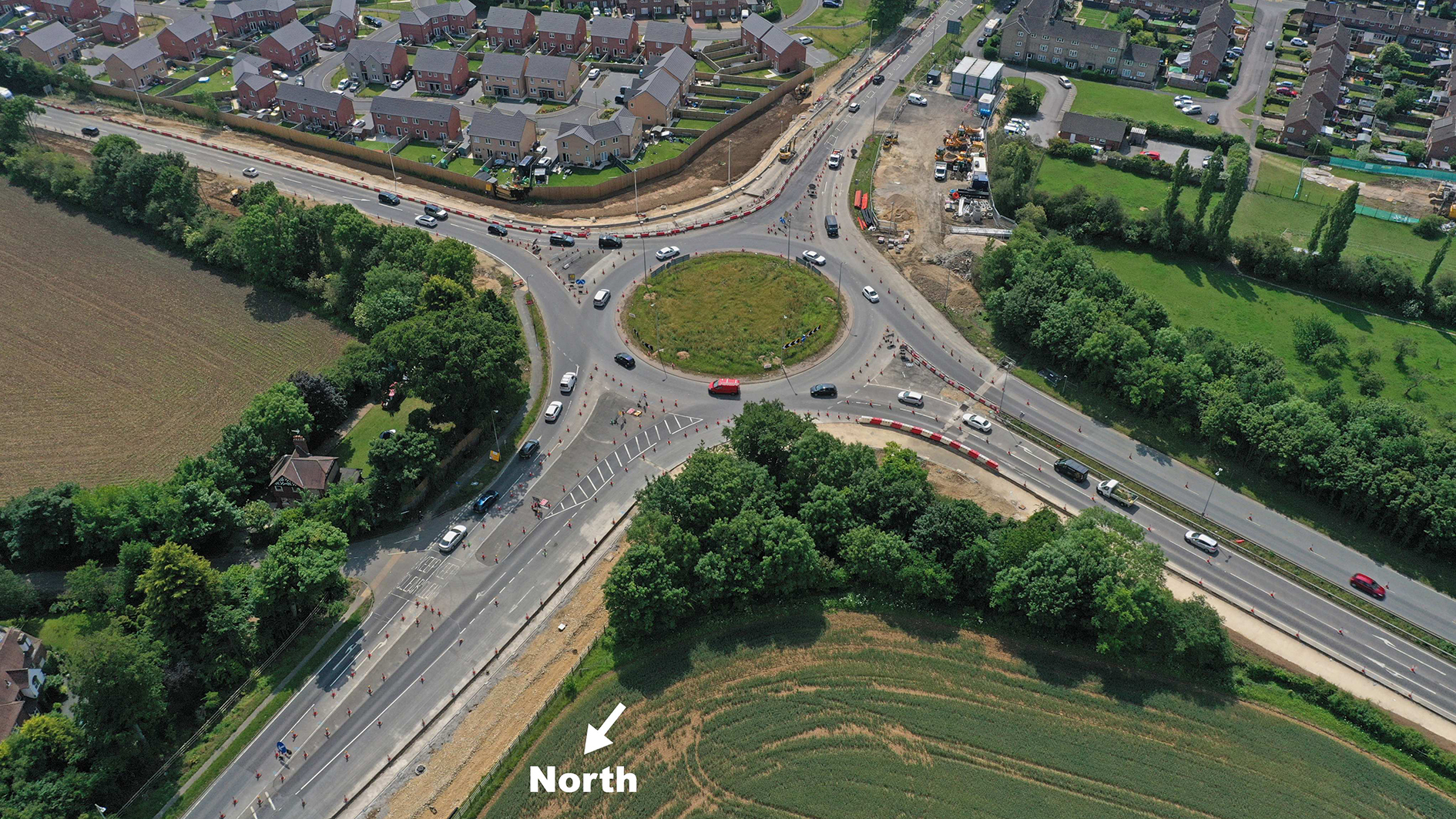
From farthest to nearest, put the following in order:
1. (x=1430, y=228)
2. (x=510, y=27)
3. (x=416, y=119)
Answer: (x=510, y=27) → (x=416, y=119) → (x=1430, y=228)

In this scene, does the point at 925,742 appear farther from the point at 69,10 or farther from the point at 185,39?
the point at 69,10

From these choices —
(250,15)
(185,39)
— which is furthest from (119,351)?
(250,15)

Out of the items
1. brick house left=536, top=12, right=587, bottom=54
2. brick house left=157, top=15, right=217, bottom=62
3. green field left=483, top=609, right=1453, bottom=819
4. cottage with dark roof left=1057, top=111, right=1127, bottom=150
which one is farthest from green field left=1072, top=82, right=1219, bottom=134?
brick house left=157, top=15, right=217, bottom=62

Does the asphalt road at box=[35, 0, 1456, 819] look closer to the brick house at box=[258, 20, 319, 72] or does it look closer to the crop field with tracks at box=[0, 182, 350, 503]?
the crop field with tracks at box=[0, 182, 350, 503]

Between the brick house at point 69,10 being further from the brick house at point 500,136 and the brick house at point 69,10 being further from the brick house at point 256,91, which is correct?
the brick house at point 500,136

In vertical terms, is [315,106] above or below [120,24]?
below

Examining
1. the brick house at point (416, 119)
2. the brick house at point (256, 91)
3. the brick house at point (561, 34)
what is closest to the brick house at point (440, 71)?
the brick house at point (416, 119)
